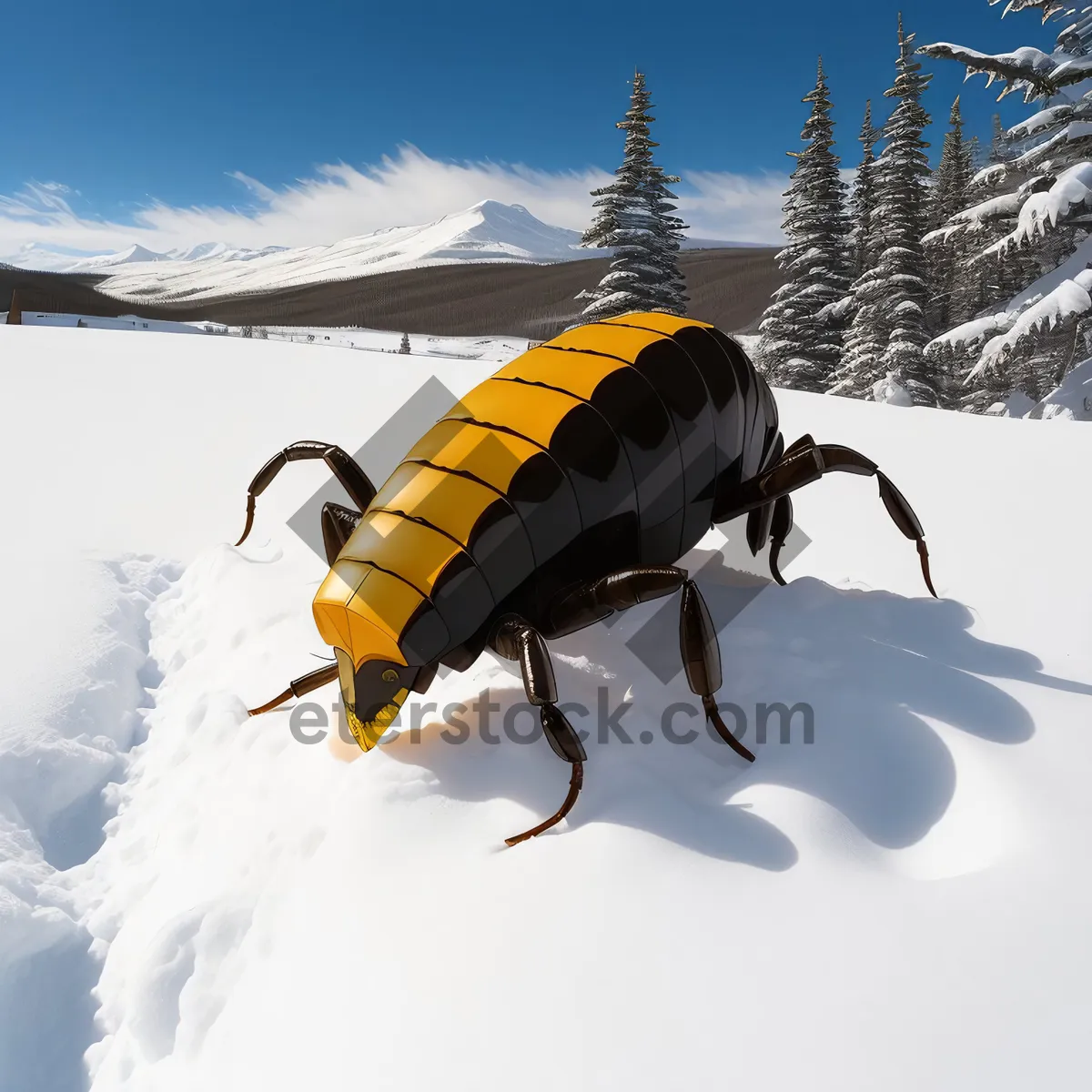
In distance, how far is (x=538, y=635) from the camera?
229cm

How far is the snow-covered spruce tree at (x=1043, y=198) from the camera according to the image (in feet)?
40.0

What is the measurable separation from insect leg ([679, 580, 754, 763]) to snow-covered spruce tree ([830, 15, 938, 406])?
20.5m

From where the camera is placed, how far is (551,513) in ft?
8.23

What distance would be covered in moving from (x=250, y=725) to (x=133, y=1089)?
1.31m

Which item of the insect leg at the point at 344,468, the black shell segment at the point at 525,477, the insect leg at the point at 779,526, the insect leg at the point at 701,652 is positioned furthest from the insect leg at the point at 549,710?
the insect leg at the point at 779,526

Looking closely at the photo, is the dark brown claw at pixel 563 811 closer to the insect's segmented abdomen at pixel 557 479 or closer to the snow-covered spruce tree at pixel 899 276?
the insect's segmented abdomen at pixel 557 479

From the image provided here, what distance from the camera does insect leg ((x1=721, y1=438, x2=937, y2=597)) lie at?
9.59 feet

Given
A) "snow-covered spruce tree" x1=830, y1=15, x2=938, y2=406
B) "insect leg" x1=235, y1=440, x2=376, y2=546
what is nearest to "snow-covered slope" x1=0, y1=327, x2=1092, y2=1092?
"insect leg" x1=235, y1=440, x2=376, y2=546

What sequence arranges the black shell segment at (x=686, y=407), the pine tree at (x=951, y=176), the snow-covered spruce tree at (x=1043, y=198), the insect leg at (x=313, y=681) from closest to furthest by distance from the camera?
the insect leg at (x=313, y=681)
the black shell segment at (x=686, y=407)
the snow-covered spruce tree at (x=1043, y=198)
the pine tree at (x=951, y=176)

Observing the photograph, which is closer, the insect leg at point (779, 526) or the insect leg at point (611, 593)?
the insect leg at point (611, 593)

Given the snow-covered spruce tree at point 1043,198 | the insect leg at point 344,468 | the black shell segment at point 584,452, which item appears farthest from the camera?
the snow-covered spruce tree at point 1043,198

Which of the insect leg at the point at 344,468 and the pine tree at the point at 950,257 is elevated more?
the pine tree at the point at 950,257

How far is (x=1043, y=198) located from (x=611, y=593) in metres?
13.7

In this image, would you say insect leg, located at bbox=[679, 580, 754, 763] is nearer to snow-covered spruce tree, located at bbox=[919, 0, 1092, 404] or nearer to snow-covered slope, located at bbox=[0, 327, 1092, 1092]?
snow-covered slope, located at bbox=[0, 327, 1092, 1092]
